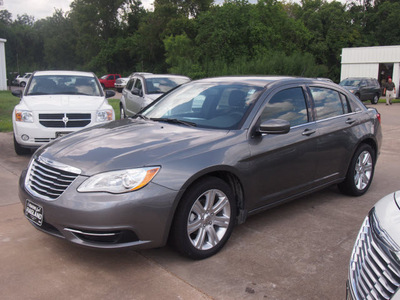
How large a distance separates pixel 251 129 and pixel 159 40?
1959 inches

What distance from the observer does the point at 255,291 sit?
302 cm

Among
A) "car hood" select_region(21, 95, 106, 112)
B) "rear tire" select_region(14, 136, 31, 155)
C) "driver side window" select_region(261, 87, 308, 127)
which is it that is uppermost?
"driver side window" select_region(261, 87, 308, 127)

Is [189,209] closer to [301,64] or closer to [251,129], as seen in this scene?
[251,129]

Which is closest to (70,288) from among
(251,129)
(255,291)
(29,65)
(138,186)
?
(138,186)

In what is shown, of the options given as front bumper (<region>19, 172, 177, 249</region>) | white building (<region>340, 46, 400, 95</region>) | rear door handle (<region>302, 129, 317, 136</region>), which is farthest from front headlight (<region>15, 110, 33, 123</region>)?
white building (<region>340, 46, 400, 95</region>)

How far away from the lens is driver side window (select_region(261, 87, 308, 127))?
13.7 ft

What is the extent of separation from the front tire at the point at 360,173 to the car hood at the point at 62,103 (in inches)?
187

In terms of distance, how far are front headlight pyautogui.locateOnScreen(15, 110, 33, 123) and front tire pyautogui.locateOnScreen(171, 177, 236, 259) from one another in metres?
4.86

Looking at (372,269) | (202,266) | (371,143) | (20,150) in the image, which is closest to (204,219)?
(202,266)

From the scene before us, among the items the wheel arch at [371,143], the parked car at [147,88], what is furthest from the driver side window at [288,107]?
the parked car at [147,88]

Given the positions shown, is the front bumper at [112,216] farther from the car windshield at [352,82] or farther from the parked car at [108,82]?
the parked car at [108,82]

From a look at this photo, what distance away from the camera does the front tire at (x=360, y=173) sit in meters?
5.19

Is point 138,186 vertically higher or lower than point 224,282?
higher

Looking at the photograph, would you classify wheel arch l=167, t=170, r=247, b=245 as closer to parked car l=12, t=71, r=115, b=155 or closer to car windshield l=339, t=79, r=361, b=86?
parked car l=12, t=71, r=115, b=155
